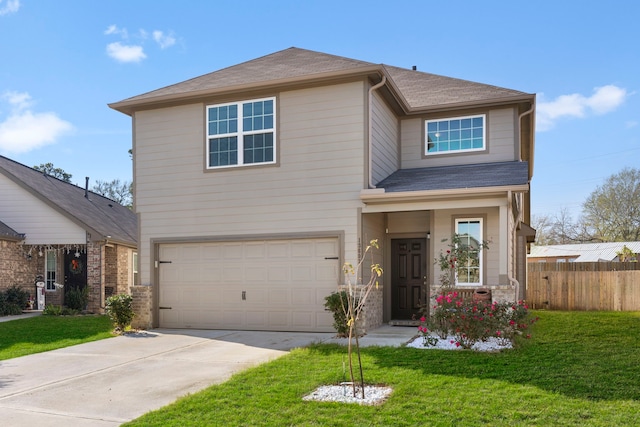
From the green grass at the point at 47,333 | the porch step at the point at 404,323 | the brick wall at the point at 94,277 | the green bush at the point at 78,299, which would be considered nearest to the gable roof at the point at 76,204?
the brick wall at the point at 94,277

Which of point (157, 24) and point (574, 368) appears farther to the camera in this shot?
point (157, 24)

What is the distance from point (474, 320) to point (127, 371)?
518cm

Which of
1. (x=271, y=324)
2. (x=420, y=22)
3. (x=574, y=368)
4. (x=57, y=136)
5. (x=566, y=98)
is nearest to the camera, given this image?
(x=574, y=368)

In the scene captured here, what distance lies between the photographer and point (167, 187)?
42.1ft

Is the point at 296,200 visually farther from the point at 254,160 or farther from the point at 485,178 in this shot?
the point at 485,178

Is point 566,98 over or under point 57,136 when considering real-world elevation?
over

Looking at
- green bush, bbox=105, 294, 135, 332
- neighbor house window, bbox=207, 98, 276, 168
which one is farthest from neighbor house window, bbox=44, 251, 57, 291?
neighbor house window, bbox=207, 98, 276, 168

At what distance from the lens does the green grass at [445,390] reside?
5345mm

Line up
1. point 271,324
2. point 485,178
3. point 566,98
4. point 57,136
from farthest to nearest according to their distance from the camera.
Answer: point 566,98 → point 57,136 → point 271,324 → point 485,178

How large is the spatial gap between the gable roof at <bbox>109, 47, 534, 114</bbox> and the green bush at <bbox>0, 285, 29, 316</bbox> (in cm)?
731

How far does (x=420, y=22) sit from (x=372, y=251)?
6032 mm

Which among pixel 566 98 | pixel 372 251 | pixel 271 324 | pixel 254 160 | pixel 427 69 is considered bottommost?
pixel 271 324

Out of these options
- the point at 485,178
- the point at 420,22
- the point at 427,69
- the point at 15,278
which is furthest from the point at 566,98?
the point at 15,278

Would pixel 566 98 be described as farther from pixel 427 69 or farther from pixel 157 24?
pixel 157 24
